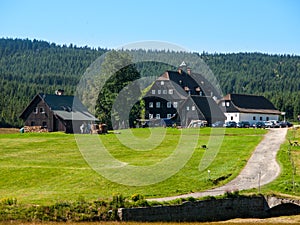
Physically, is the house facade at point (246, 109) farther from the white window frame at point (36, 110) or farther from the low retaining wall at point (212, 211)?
the low retaining wall at point (212, 211)

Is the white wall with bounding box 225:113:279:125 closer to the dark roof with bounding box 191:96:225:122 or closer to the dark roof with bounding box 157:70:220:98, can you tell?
the dark roof with bounding box 191:96:225:122

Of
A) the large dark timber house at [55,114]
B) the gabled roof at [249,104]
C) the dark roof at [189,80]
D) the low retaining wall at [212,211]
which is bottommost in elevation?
the low retaining wall at [212,211]

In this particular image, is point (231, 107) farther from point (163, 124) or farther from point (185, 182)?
point (185, 182)

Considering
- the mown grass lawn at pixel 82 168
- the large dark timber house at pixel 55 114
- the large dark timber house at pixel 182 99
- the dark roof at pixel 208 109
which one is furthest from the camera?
the large dark timber house at pixel 182 99

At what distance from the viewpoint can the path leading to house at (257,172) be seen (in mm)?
33719

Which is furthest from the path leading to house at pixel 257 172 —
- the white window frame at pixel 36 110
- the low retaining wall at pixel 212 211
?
the white window frame at pixel 36 110

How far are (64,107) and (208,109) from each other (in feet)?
71.5

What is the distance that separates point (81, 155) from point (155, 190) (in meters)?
16.0

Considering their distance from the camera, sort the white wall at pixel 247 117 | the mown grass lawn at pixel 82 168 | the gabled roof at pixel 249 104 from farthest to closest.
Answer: the gabled roof at pixel 249 104 → the white wall at pixel 247 117 → the mown grass lawn at pixel 82 168

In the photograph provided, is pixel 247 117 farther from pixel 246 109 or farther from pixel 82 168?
pixel 82 168

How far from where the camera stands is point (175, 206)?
1136 inches

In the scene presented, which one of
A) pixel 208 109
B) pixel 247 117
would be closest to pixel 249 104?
pixel 247 117

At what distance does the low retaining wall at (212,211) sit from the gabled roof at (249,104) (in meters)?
62.0

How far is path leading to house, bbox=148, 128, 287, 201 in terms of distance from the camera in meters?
33.7
